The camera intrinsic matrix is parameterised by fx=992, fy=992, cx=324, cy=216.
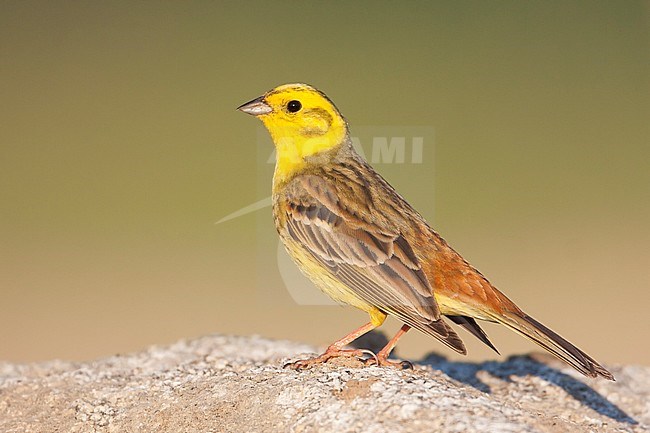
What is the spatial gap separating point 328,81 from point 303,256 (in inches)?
333

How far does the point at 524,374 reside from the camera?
7152 millimetres

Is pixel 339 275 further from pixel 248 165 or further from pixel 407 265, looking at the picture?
pixel 248 165

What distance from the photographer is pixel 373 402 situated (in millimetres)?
4750

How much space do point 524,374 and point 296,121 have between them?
8.30 feet

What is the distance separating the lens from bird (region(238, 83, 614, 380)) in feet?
18.1

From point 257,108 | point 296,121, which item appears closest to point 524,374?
point 296,121

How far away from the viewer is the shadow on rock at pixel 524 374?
660 centimetres

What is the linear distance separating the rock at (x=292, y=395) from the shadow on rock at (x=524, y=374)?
0.01 meters

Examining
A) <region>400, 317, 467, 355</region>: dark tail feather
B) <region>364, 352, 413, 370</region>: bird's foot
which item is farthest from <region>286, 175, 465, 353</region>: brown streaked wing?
<region>364, 352, 413, 370</region>: bird's foot

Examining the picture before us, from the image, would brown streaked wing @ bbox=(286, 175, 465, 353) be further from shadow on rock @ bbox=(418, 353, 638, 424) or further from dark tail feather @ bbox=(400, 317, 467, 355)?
shadow on rock @ bbox=(418, 353, 638, 424)

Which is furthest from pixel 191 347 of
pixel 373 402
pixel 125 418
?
pixel 373 402

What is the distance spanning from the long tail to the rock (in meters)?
0.31

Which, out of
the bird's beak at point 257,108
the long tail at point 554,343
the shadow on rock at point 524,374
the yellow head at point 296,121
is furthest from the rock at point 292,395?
the bird's beak at point 257,108

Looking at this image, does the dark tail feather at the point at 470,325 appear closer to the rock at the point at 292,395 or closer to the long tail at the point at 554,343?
the long tail at the point at 554,343
